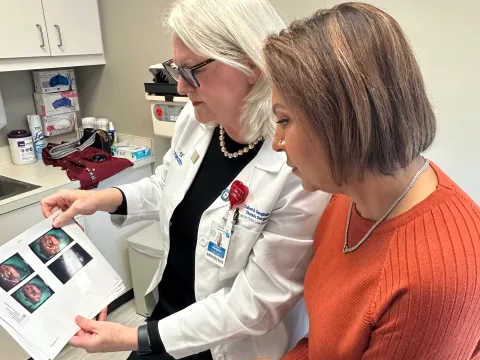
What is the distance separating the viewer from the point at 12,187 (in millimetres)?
1941

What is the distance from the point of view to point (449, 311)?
1.83ft

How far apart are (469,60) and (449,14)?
0.18m

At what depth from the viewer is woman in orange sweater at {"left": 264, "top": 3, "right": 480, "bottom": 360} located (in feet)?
1.89

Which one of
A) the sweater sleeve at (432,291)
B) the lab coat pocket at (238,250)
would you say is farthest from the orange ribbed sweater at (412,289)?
the lab coat pocket at (238,250)

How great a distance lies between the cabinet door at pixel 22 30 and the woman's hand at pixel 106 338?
1.46 metres

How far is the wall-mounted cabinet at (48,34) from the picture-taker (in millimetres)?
1841

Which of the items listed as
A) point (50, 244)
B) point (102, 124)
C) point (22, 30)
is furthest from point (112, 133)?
point (50, 244)

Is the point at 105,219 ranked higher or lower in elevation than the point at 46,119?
lower

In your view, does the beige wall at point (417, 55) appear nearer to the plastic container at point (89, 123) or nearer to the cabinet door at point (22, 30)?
the plastic container at point (89, 123)

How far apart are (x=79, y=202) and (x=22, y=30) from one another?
46.6 inches

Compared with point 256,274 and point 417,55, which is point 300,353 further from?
point 417,55

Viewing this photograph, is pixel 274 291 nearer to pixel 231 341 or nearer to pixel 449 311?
pixel 231 341

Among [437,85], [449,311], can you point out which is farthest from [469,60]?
[449,311]

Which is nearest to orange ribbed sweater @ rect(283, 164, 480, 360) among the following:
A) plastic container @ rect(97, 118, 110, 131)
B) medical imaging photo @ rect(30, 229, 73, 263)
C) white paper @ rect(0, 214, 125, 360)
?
white paper @ rect(0, 214, 125, 360)
